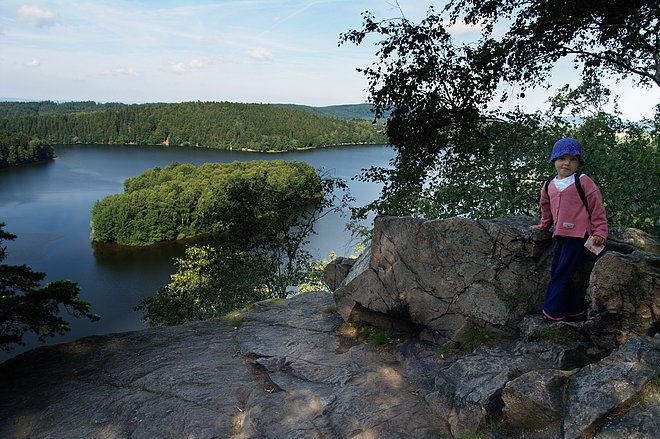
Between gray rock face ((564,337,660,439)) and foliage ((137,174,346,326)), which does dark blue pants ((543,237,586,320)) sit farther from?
foliage ((137,174,346,326))

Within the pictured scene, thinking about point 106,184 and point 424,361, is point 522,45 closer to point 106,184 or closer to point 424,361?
point 424,361

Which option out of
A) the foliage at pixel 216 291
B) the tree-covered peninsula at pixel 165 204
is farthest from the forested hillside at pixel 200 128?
the foliage at pixel 216 291

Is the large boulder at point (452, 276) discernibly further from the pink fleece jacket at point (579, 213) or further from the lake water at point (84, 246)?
the lake water at point (84, 246)

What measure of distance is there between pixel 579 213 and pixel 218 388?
503 centimetres

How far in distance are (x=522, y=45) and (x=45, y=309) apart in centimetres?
1028

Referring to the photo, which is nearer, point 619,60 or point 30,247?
point 619,60

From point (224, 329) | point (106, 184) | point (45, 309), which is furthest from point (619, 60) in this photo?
point (106, 184)

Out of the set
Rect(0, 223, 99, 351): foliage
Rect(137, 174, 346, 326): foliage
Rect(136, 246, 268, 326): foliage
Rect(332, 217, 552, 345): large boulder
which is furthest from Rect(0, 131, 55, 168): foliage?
Rect(332, 217, 552, 345): large boulder

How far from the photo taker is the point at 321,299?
373 inches

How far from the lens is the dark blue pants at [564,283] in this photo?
4.81 m

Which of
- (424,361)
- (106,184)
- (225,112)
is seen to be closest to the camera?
(424,361)

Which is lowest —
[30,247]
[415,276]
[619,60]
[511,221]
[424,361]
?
[30,247]

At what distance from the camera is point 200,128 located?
525ft

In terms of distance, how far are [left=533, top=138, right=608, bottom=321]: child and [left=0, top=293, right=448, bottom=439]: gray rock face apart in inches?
76.9
